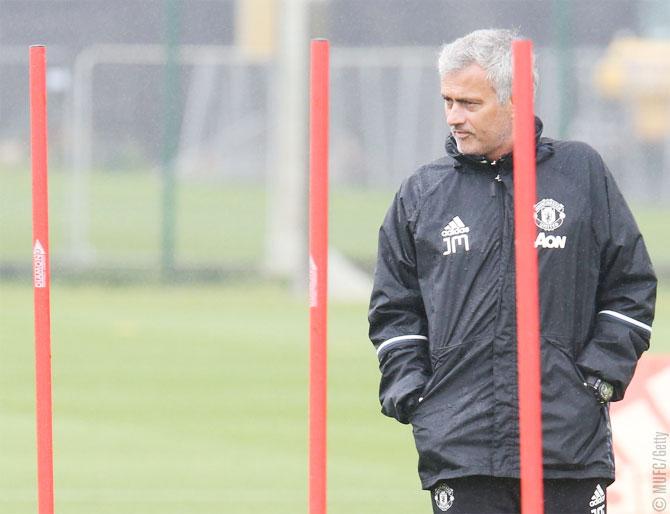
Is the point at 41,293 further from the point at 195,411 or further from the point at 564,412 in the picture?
the point at 195,411

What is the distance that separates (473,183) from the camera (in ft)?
15.7

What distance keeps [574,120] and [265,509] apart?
11.4 meters

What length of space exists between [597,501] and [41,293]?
5.51 ft

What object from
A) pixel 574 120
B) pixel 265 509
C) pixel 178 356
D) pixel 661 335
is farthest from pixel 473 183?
pixel 574 120

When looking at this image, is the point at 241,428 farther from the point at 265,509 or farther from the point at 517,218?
the point at 517,218

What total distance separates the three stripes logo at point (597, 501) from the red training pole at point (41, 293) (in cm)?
154

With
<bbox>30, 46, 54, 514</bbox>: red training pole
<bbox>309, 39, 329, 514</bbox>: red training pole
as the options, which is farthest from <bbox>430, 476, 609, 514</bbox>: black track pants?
<bbox>30, 46, 54, 514</bbox>: red training pole

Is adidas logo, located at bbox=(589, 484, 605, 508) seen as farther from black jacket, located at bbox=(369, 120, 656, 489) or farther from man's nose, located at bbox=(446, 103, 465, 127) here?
man's nose, located at bbox=(446, 103, 465, 127)

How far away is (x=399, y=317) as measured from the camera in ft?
16.2

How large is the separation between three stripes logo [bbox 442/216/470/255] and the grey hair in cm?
34

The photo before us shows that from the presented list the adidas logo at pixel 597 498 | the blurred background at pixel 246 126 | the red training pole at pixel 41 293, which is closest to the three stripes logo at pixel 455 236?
the adidas logo at pixel 597 498

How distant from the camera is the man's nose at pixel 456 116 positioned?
4.71 meters

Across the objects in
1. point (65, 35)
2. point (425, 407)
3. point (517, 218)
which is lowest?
point (425, 407)

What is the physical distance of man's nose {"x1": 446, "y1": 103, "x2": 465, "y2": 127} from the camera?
4.71 metres
